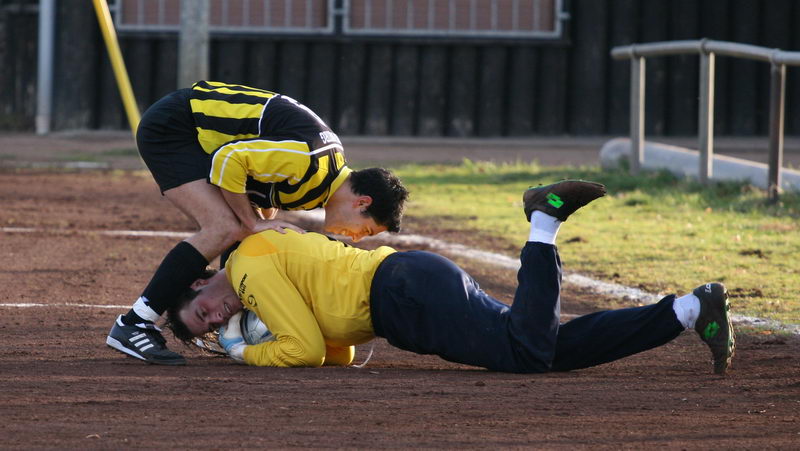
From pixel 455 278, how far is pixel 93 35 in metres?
11.5

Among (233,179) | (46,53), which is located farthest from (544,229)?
(46,53)

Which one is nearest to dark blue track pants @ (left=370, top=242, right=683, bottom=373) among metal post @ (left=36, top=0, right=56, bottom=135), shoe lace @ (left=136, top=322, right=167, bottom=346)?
shoe lace @ (left=136, top=322, right=167, bottom=346)

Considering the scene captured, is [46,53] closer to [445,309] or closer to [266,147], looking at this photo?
[266,147]

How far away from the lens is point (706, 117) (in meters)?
10.5

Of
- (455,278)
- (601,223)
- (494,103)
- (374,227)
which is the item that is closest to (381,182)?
(374,227)

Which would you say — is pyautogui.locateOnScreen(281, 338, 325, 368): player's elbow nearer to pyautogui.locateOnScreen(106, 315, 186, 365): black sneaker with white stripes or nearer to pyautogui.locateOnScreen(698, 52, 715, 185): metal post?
pyautogui.locateOnScreen(106, 315, 186, 365): black sneaker with white stripes

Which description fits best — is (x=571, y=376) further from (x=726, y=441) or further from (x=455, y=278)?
(x=726, y=441)

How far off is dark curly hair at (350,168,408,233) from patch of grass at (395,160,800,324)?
2.00m

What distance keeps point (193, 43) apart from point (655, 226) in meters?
6.27

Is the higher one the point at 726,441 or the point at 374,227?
the point at 374,227

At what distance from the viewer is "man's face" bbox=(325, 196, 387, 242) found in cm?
543

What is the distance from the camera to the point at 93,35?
50.9ft

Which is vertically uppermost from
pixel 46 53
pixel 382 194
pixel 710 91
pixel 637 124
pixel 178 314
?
pixel 46 53

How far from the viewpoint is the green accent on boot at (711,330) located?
4.79 meters
